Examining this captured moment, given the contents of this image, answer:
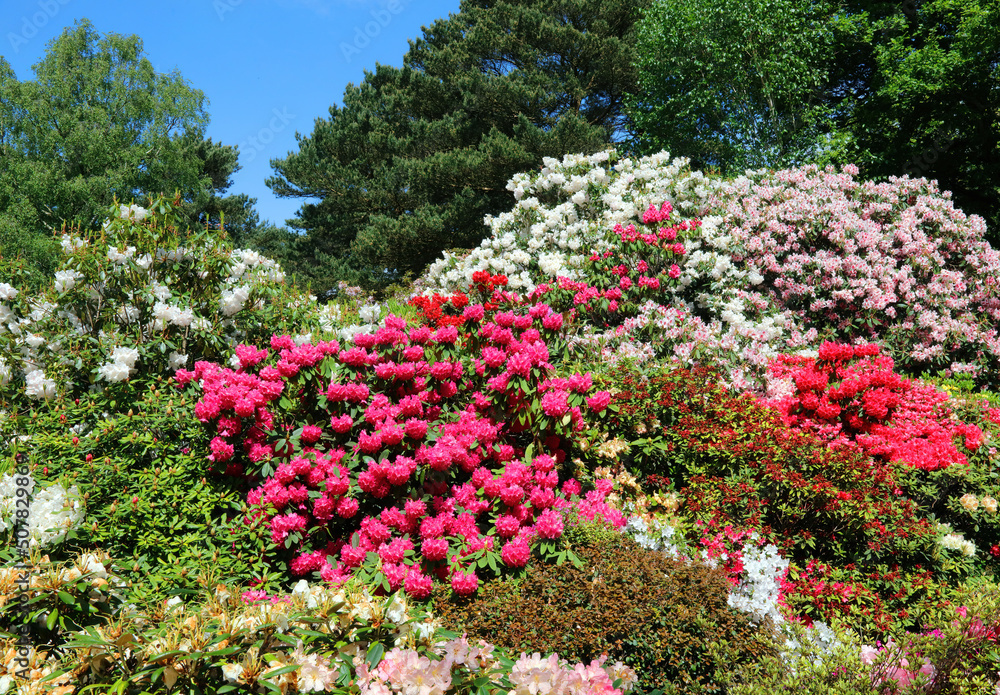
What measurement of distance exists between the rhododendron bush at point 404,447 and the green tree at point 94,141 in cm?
2485

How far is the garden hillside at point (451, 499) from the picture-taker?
7.54 ft

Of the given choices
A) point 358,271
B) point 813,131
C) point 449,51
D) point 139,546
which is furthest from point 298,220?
point 139,546

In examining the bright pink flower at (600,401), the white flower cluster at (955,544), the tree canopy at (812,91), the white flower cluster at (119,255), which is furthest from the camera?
the tree canopy at (812,91)

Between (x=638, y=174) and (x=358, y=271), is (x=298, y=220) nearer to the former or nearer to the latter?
(x=358, y=271)

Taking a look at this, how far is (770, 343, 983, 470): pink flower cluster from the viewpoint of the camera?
445 cm

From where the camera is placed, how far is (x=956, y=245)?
7859mm

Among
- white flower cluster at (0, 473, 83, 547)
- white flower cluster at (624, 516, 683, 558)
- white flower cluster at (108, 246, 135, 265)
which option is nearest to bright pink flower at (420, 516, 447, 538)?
white flower cluster at (624, 516, 683, 558)

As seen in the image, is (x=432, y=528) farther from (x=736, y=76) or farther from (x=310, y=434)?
(x=736, y=76)

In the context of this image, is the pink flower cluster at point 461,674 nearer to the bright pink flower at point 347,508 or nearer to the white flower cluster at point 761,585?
the white flower cluster at point 761,585

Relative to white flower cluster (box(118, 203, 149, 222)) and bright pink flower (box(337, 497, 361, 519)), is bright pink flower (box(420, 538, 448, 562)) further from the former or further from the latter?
white flower cluster (box(118, 203, 149, 222))

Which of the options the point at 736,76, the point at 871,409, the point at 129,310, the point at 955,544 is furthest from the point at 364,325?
the point at 736,76

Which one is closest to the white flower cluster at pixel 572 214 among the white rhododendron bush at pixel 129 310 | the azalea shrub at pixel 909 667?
the white rhododendron bush at pixel 129 310

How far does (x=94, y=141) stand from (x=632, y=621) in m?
31.8

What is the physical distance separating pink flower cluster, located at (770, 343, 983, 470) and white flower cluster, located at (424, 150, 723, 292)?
302 centimetres
